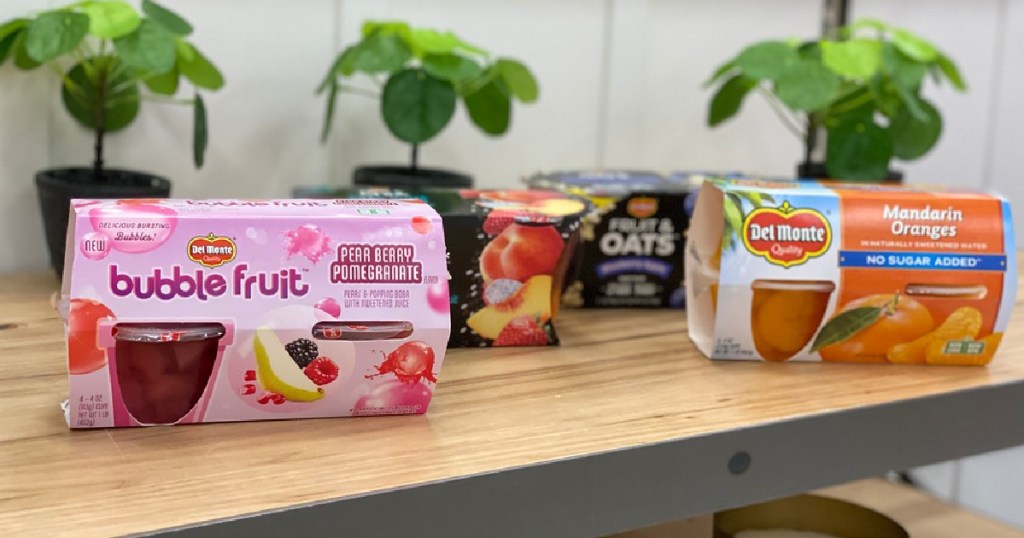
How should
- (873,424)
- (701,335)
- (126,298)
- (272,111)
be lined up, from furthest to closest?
1. (272,111)
2. (701,335)
3. (873,424)
4. (126,298)

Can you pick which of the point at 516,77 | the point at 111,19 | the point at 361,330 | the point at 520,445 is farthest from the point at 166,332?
the point at 516,77

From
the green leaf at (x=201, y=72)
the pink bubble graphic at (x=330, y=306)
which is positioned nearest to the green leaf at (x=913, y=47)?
the green leaf at (x=201, y=72)

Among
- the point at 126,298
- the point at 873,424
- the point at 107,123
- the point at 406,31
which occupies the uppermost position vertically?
the point at 406,31

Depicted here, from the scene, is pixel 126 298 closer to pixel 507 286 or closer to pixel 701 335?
pixel 507 286

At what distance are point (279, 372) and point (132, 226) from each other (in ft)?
0.49

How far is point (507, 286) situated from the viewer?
109 centimetres

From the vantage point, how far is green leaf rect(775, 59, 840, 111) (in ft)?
4.70

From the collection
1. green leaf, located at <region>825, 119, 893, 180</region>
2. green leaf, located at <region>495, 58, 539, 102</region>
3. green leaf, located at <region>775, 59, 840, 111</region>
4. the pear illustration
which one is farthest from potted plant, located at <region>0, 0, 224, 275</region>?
green leaf, located at <region>825, 119, 893, 180</region>

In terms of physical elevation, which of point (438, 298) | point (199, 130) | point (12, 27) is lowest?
point (438, 298)

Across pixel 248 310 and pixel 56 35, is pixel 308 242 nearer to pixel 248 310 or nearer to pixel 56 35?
pixel 248 310

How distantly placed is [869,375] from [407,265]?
50 centimetres

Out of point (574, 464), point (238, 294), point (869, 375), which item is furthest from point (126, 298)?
point (869, 375)

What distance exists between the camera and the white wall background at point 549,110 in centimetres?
142

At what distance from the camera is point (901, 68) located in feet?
4.99
